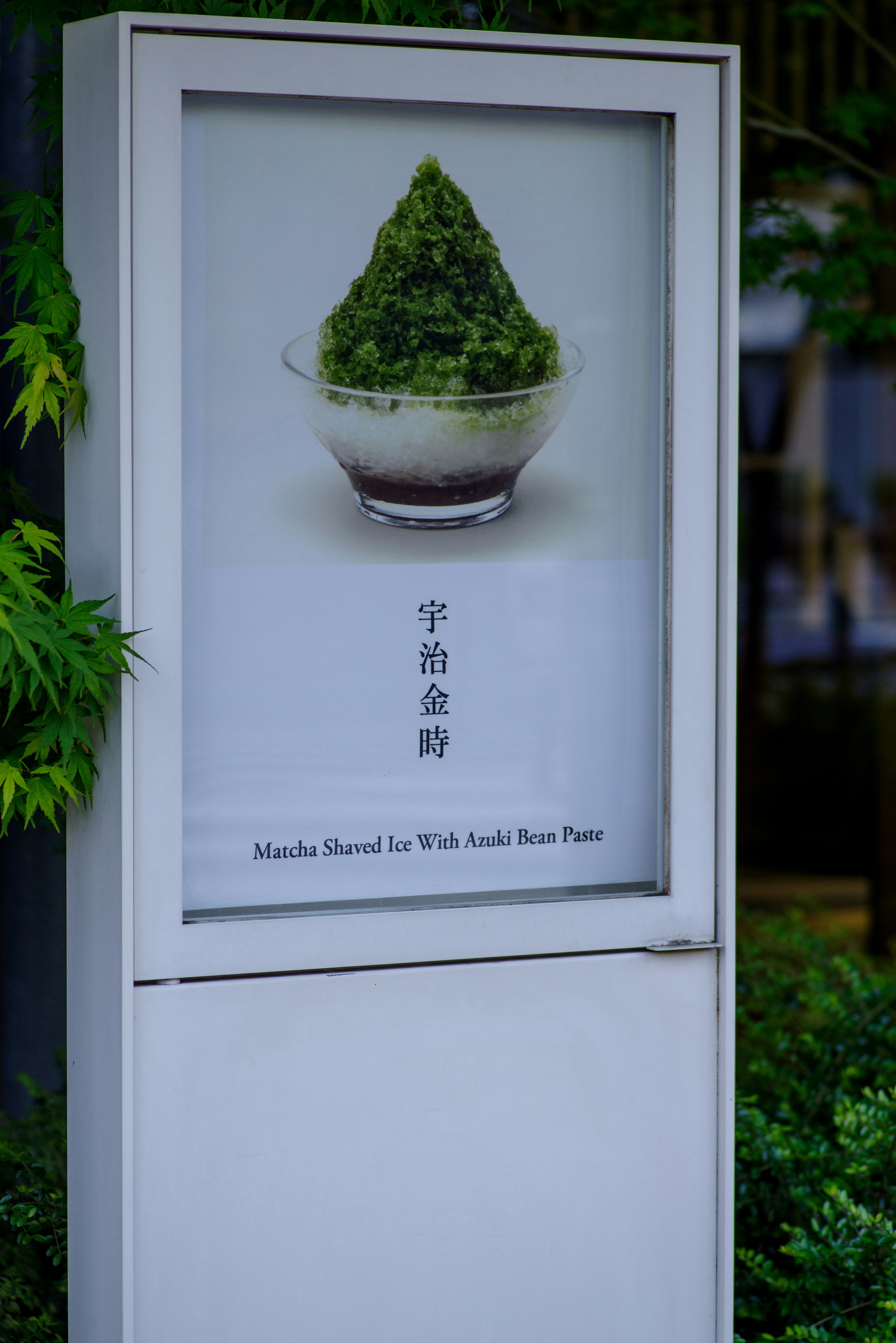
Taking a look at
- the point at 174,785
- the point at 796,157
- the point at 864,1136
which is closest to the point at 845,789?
the point at 796,157

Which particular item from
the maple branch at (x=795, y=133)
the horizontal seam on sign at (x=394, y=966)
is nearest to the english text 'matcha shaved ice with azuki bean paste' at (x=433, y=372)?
the horizontal seam on sign at (x=394, y=966)

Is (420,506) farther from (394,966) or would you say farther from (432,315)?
(394,966)

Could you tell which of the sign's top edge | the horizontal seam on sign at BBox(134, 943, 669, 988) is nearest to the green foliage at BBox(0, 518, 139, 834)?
the horizontal seam on sign at BBox(134, 943, 669, 988)

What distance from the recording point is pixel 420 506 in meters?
1.86

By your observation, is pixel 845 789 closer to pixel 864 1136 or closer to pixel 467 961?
pixel 864 1136

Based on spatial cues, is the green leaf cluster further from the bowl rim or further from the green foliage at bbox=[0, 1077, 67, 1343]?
the green foliage at bbox=[0, 1077, 67, 1343]

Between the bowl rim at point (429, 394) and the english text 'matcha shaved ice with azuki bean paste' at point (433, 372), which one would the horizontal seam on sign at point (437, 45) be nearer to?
the english text 'matcha shaved ice with azuki bean paste' at point (433, 372)

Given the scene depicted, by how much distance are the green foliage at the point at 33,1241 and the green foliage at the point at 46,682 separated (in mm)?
979

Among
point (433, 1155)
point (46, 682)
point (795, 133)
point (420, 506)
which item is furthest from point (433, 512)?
point (795, 133)

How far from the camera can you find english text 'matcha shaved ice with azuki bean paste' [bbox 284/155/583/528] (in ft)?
5.93

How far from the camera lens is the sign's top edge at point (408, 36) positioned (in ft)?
5.56

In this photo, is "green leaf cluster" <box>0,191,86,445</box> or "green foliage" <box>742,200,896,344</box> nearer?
"green leaf cluster" <box>0,191,86,445</box>

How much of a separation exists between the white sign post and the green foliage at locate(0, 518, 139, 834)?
0.19 ft

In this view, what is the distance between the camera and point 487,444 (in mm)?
1866
